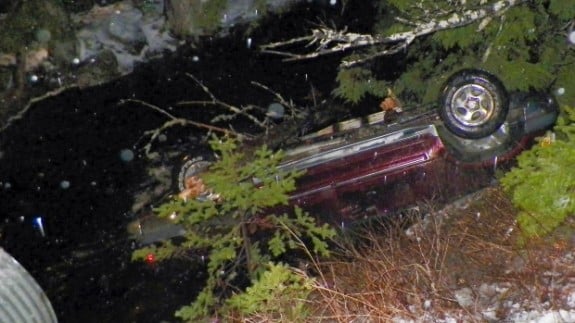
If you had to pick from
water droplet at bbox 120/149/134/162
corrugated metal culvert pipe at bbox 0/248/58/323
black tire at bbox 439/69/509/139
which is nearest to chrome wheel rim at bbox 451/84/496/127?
black tire at bbox 439/69/509/139

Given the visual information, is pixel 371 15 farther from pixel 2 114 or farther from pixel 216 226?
pixel 216 226

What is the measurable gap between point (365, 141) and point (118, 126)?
581 centimetres

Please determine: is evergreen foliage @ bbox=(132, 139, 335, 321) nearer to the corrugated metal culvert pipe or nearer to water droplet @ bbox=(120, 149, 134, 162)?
the corrugated metal culvert pipe

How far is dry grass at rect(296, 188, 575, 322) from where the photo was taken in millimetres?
5594

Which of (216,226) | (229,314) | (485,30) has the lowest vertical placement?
(229,314)

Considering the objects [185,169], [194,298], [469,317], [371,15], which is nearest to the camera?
[469,317]

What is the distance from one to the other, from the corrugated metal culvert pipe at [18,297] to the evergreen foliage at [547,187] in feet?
13.1

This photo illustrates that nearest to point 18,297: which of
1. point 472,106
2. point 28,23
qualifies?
point 472,106

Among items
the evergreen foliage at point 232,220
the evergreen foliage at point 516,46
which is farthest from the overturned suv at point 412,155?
the evergreen foliage at point 232,220

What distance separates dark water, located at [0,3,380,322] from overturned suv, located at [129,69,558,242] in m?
1.90

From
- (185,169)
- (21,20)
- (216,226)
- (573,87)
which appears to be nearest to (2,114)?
(21,20)

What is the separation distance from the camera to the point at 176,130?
476 inches

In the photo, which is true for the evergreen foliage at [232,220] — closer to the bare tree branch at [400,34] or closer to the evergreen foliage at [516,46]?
the bare tree branch at [400,34]

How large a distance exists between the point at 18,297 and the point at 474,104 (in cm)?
546
